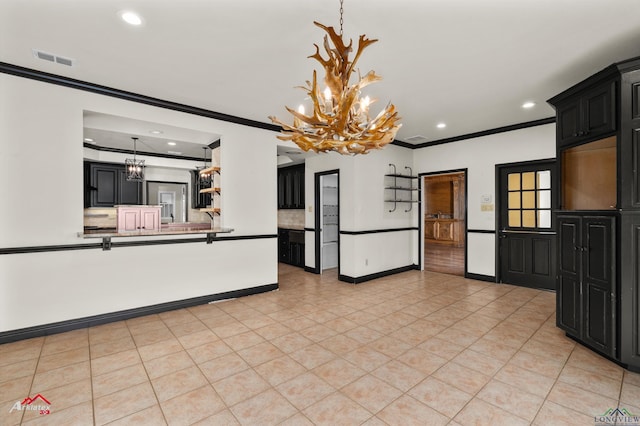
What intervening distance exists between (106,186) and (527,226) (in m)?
8.48

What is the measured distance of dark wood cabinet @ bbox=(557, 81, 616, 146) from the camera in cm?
263

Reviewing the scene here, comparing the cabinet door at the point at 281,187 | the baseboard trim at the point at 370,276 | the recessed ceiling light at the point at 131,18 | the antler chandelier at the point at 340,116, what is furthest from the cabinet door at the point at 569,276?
the cabinet door at the point at 281,187

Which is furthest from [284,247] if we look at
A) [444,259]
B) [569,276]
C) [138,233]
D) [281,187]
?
[569,276]

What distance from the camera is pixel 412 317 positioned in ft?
12.1

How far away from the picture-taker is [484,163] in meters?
5.52

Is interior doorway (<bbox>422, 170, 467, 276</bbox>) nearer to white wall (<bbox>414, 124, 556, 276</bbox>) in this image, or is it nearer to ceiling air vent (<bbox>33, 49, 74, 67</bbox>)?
white wall (<bbox>414, 124, 556, 276</bbox>)

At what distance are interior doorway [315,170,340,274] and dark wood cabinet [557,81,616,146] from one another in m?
3.49

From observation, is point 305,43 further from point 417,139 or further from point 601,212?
point 417,139

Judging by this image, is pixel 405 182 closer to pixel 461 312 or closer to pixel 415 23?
pixel 461 312

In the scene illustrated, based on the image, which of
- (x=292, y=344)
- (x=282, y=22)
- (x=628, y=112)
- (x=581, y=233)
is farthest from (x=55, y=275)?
(x=628, y=112)

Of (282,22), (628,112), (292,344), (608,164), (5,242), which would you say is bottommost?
(292,344)

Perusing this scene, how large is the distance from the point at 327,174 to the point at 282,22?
3.83 metres

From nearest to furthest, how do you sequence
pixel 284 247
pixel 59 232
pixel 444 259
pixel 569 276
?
1. pixel 569 276
2. pixel 59 232
3. pixel 284 247
4. pixel 444 259

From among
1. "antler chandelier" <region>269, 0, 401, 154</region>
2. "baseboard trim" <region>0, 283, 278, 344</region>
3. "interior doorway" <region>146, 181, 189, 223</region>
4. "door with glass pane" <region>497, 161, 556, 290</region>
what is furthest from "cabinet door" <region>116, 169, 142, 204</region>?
"door with glass pane" <region>497, 161, 556, 290</region>
